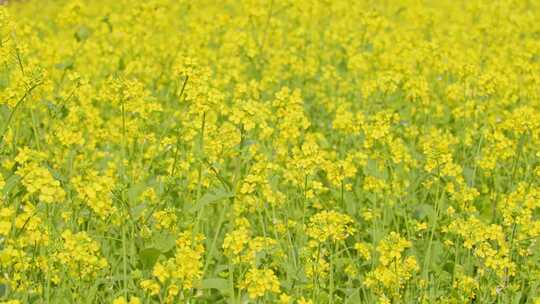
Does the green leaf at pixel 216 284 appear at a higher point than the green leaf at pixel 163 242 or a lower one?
lower

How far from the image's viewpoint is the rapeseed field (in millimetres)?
3467

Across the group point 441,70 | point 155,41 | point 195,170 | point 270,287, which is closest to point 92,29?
point 155,41

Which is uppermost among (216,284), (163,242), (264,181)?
(264,181)

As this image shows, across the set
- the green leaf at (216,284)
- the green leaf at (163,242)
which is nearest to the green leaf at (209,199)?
the green leaf at (163,242)

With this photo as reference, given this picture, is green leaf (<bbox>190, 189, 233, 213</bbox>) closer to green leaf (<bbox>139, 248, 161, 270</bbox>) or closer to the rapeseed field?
the rapeseed field

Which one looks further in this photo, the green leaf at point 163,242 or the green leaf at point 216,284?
the green leaf at point 163,242

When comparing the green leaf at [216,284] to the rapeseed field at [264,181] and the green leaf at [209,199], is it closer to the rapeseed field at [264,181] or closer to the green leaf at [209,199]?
the rapeseed field at [264,181]

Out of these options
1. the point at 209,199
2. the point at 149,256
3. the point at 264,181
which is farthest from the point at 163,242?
the point at 264,181

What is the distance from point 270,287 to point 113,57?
169 inches

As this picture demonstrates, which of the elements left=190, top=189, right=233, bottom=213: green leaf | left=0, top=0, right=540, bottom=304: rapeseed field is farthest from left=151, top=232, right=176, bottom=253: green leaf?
left=190, top=189, right=233, bottom=213: green leaf

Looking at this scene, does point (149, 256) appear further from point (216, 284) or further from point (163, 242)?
point (216, 284)

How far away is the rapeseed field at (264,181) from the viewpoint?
3467 millimetres

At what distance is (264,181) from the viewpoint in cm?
383

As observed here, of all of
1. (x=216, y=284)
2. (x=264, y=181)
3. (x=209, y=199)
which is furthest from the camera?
(x=264, y=181)
